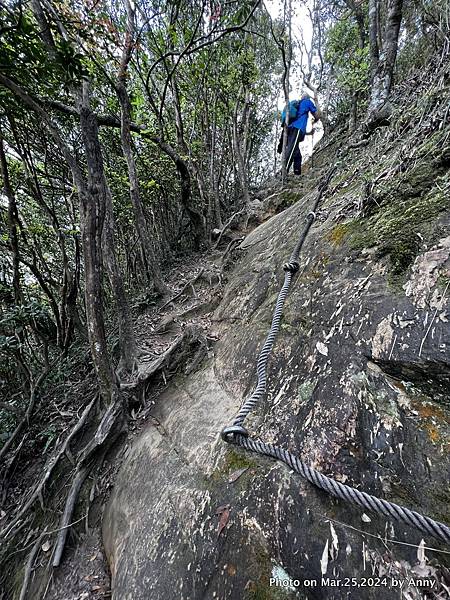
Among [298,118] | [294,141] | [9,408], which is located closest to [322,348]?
[9,408]

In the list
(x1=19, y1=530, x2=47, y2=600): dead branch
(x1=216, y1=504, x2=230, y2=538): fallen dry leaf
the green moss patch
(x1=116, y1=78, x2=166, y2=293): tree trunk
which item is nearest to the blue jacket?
(x1=116, y1=78, x2=166, y2=293): tree trunk

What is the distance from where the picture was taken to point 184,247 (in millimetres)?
7383

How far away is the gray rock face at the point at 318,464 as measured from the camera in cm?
109

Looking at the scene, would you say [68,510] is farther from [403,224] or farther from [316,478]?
[403,224]

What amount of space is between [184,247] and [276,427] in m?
6.36

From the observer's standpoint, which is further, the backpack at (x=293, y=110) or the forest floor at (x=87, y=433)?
the backpack at (x=293, y=110)

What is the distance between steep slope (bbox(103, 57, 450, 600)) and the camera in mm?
1112

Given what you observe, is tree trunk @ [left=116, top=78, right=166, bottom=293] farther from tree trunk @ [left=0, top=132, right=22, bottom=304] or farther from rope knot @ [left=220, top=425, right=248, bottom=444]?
rope knot @ [left=220, top=425, right=248, bottom=444]

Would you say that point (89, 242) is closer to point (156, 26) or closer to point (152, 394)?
point (152, 394)

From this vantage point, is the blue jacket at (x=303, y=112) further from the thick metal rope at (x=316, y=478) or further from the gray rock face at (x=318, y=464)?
the thick metal rope at (x=316, y=478)

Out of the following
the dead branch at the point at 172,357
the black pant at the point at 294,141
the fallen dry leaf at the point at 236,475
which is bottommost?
the fallen dry leaf at the point at 236,475

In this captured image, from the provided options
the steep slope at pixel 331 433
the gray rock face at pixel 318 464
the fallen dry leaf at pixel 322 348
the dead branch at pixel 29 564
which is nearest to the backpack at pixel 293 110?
the steep slope at pixel 331 433

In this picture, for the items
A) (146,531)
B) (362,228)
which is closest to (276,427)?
(146,531)

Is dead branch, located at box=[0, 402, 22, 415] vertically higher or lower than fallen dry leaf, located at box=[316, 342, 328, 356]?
lower
